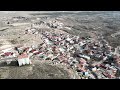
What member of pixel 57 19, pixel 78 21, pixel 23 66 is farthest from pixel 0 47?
pixel 78 21

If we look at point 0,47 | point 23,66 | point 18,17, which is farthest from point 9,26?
point 23,66

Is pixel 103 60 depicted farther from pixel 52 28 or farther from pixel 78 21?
pixel 78 21

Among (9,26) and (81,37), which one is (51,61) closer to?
(81,37)

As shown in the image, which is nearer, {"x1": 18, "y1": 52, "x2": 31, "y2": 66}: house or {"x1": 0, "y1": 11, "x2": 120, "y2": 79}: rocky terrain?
{"x1": 18, "y1": 52, "x2": 31, "y2": 66}: house

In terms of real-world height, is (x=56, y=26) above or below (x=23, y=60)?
above

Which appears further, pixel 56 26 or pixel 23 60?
pixel 56 26

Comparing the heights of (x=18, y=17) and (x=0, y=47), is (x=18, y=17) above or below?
above

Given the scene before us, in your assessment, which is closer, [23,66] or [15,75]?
[15,75]

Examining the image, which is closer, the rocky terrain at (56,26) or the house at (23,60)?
the house at (23,60)
